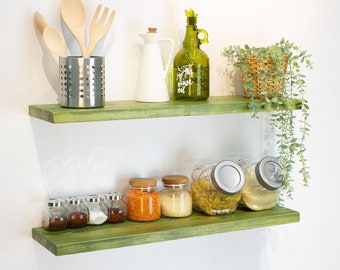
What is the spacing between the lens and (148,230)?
1851 mm

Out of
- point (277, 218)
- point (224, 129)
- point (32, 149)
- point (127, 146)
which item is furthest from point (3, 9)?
point (277, 218)

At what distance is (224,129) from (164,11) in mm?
420

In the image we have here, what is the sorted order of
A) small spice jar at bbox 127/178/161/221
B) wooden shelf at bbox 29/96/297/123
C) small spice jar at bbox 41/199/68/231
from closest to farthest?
wooden shelf at bbox 29/96/297/123 < small spice jar at bbox 41/199/68/231 < small spice jar at bbox 127/178/161/221

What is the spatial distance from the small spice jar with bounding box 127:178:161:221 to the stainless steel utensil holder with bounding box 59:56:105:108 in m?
0.29

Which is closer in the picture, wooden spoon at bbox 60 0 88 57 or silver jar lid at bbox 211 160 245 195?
wooden spoon at bbox 60 0 88 57

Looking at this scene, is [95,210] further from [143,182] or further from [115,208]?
[143,182]

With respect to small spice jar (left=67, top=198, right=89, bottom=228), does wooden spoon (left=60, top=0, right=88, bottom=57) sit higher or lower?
higher

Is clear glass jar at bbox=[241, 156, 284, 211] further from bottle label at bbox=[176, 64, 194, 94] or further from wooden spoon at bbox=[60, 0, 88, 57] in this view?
wooden spoon at bbox=[60, 0, 88, 57]

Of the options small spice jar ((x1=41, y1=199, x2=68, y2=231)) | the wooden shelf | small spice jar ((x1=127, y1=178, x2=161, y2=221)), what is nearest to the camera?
the wooden shelf

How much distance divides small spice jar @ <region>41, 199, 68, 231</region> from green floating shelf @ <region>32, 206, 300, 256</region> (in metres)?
0.02

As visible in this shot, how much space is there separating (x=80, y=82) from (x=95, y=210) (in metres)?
0.36

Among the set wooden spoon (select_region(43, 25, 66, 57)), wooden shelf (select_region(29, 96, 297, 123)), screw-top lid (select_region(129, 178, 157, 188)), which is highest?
wooden spoon (select_region(43, 25, 66, 57))

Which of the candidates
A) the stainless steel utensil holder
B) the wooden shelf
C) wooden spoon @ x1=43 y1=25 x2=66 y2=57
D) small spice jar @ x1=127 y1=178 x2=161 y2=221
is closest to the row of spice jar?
small spice jar @ x1=127 y1=178 x2=161 y2=221

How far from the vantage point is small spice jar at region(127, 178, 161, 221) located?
192 cm
